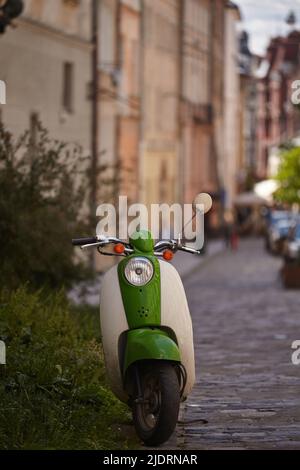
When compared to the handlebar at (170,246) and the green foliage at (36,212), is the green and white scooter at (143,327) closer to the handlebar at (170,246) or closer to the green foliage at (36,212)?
the handlebar at (170,246)

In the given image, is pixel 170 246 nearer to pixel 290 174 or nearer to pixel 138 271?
pixel 138 271

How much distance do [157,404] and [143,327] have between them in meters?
0.62

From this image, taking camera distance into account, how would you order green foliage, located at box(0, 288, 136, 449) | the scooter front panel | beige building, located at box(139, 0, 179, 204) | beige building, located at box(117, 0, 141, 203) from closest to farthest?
green foliage, located at box(0, 288, 136, 449) < the scooter front panel < beige building, located at box(117, 0, 141, 203) < beige building, located at box(139, 0, 179, 204)

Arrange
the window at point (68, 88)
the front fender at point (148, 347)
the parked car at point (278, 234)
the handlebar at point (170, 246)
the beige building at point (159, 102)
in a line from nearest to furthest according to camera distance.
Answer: the front fender at point (148, 347)
the handlebar at point (170, 246)
the window at point (68, 88)
the parked car at point (278, 234)
the beige building at point (159, 102)

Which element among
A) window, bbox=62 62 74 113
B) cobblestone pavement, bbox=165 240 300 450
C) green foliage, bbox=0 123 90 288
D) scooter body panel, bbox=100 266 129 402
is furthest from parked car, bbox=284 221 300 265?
scooter body panel, bbox=100 266 129 402

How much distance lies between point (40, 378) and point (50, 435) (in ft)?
4.79

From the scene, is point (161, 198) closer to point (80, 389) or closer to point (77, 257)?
point (77, 257)

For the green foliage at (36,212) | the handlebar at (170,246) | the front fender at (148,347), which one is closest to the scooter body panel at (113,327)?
the front fender at (148,347)

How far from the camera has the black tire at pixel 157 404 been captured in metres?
9.80

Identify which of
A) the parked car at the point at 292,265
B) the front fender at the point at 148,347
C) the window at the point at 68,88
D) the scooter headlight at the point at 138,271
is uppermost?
the window at the point at 68,88

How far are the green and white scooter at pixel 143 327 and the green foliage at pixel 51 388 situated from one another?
279 millimetres

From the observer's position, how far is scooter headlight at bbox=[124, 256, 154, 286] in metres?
10.4

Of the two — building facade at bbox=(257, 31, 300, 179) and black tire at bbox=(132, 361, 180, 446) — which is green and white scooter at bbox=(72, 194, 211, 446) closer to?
black tire at bbox=(132, 361, 180, 446)

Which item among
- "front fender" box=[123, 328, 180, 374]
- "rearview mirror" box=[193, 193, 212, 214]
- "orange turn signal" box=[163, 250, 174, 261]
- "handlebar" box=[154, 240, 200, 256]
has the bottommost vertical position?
"front fender" box=[123, 328, 180, 374]
